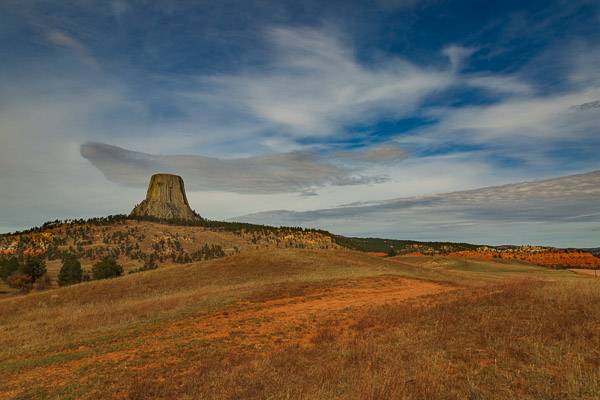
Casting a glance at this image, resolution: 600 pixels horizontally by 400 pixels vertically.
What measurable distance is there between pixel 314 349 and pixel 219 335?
16.2 feet

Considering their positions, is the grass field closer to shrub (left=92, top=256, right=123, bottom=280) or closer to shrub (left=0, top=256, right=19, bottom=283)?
shrub (left=92, top=256, right=123, bottom=280)

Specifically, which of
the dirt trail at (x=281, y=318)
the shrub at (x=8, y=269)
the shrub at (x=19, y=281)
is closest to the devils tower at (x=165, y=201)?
the shrub at (x=8, y=269)

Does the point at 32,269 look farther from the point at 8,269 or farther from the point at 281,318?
the point at 281,318

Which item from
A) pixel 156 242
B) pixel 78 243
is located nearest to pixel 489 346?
pixel 156 242

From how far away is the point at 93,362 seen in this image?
1009 centimetres

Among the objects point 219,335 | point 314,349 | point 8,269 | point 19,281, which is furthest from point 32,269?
point 314,349

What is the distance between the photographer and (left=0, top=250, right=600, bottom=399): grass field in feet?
20.8

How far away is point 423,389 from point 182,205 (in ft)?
540

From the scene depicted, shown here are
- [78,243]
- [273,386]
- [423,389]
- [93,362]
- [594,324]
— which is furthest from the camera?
[78,243]

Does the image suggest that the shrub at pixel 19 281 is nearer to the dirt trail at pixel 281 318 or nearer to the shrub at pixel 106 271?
the shrub at pixel 106 271

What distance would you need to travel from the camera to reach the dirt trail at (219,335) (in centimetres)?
958

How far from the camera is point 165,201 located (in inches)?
6029

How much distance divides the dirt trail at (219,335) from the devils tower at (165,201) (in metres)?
140

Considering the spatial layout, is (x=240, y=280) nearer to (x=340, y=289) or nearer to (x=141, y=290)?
(x=141, y=290)
